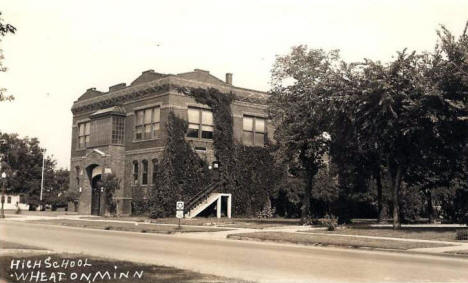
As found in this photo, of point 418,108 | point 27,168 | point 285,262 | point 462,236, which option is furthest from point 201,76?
point 27,168

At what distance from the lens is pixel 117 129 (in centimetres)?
4881

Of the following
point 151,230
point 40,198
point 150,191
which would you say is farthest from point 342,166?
point 40,198

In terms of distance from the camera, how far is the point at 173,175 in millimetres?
43406

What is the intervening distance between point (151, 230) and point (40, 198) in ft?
156

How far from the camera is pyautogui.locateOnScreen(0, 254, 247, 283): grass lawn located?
10500mm

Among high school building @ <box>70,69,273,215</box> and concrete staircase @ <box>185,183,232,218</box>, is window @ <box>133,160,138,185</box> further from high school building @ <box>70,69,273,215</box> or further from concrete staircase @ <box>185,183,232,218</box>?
concrete staircase @ <box>185,183,232,218</box>

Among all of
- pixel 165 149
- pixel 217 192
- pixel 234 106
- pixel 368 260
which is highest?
pixel 234 106

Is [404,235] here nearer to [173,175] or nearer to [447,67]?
[447,67]

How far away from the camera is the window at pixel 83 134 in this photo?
5333cm

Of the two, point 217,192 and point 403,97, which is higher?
point 403,97

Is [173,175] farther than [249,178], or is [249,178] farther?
[249,178]

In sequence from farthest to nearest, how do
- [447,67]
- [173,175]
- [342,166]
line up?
[173,175] < [342,166] < [447,67]

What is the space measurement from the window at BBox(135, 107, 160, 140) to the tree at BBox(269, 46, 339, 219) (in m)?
12.2

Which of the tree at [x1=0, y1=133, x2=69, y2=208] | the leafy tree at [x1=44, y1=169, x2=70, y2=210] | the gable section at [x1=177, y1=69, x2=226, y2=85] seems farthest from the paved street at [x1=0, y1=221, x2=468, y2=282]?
the tree at [x1=0, y1=133, x2=69, y2=208]
